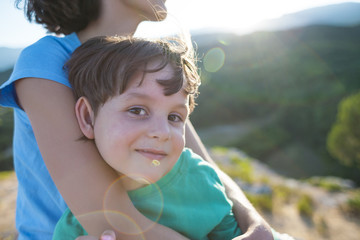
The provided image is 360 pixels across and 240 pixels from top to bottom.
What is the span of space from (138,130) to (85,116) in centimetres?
26

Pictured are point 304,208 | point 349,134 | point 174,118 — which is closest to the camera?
point 174,118

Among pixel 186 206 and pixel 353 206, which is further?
pixel 353 206

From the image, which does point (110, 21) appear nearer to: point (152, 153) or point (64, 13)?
point (64, 13)

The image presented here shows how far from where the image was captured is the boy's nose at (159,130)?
1082 millimetres

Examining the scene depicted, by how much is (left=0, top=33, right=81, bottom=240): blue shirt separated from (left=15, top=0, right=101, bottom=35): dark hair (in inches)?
8.0

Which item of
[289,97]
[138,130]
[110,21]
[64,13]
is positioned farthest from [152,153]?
[289,97]

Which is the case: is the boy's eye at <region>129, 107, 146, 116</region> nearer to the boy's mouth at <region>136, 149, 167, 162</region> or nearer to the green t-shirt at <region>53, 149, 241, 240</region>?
A: the boy's mouth at <region>136, 149, 167, 162</region>

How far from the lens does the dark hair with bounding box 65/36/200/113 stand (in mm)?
1127

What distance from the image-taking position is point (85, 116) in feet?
3.85

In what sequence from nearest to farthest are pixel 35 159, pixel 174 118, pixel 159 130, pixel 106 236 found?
pixel 106 236, pixel 159 130, pixel 174 118, pixel 35 159

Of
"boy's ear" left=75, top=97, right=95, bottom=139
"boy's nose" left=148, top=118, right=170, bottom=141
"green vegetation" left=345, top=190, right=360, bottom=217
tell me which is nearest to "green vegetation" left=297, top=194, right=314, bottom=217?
"green vegetation" left=345, top=190, right=360, bottom=217

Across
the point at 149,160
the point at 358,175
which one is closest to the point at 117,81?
the point at 149,160

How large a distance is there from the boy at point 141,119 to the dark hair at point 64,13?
1.33 ft

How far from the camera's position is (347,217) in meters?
6.91
